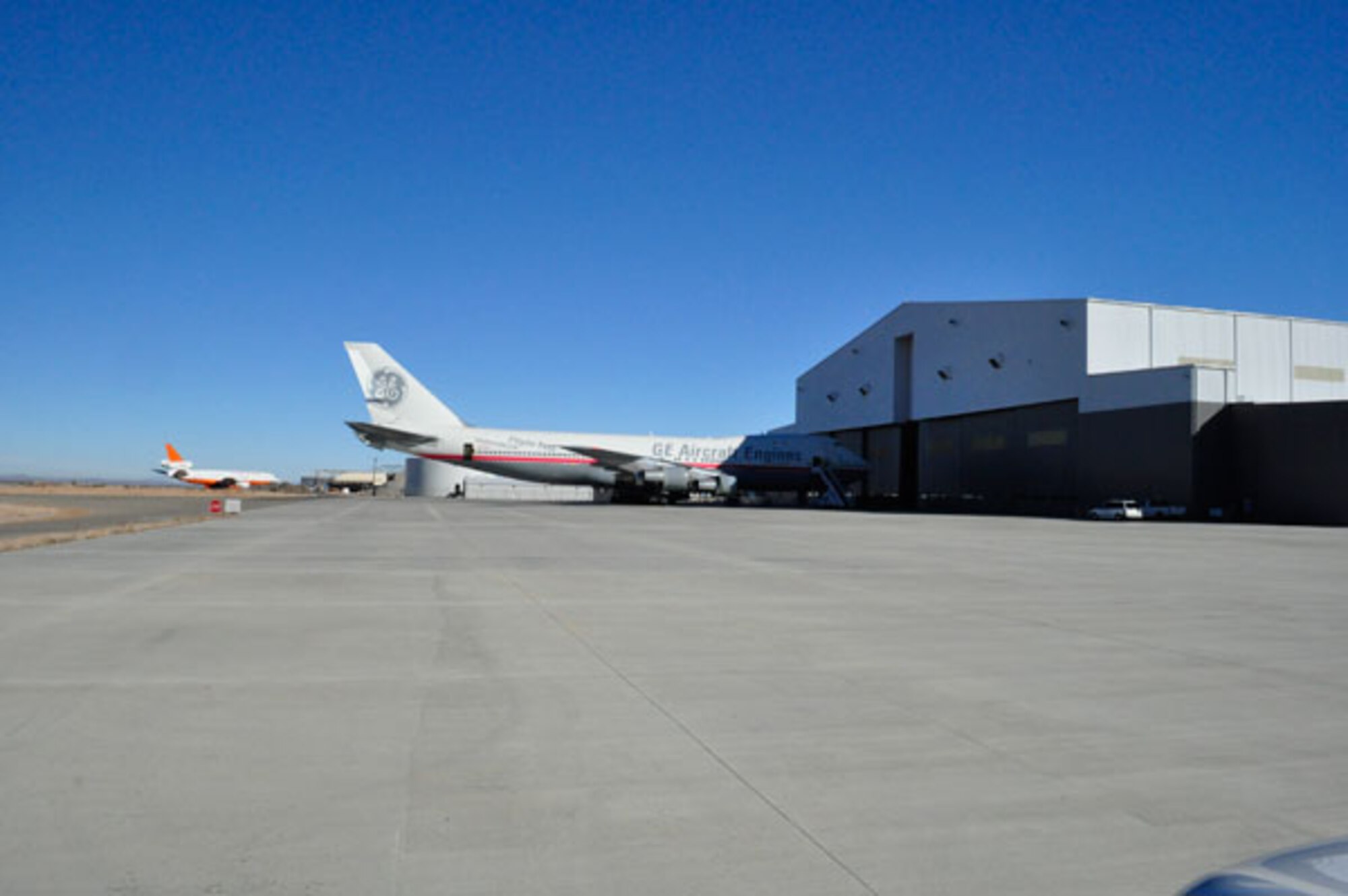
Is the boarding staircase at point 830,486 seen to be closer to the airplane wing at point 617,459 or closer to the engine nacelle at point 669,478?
the engine nacelle at point 669,478

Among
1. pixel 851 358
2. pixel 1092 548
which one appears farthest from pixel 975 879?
pixel 851 358

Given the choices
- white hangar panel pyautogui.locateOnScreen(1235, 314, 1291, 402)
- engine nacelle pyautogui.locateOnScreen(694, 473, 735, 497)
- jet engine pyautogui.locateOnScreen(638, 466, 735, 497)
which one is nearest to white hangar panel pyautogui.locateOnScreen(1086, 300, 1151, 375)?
white hangar panel pyautogui.locateOnScreen(1235, 314, 1291, 402)

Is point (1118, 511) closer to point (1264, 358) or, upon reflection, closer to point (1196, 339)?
point (1196, 339)

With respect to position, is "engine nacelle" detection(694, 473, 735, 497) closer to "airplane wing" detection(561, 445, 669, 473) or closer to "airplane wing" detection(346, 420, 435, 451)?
"airplane wing" detection(561, 445, 669, 473)

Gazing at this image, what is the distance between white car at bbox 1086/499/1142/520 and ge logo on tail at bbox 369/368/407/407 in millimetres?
36226

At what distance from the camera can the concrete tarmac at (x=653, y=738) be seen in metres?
3.80

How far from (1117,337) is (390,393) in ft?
126

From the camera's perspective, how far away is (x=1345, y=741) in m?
5.77

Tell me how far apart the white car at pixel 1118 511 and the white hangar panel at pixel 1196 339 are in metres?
8.76

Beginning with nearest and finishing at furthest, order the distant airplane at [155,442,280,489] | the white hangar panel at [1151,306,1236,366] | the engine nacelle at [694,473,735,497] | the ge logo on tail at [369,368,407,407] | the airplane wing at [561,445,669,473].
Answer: the white hangar panel at [1151,306,1236,366]
the airplane wing at [561,445,669,473]
the ge logo on tail at [369,368,407,407]
the engine nacelle at [694,473,735,497]
the distant airplane at [155,442,280,489]

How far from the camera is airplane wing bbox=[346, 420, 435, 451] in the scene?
5069 cm

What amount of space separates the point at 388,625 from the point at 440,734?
14.5 feet

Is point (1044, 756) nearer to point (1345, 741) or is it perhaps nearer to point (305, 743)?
point (1345, 741)

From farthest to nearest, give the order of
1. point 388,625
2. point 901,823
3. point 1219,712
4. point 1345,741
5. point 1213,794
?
point 388,625
point 1219,712
point 1345,741
point 1213,794
point 901,823
